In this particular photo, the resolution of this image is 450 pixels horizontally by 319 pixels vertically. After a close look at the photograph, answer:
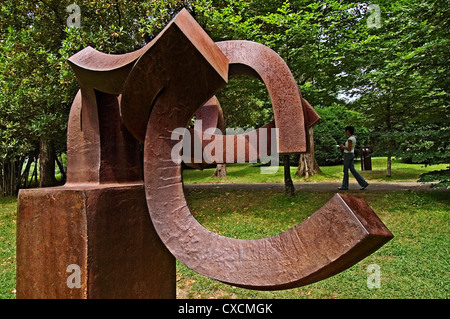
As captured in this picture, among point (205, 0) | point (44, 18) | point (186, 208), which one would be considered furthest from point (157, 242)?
point (44, 18)

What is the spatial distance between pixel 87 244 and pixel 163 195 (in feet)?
1.86

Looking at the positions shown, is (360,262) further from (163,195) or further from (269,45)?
(269,45)

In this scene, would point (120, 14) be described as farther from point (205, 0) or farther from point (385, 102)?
point (385, 102)

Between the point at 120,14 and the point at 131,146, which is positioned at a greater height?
the point at 120,14

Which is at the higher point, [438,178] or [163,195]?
[163,195]

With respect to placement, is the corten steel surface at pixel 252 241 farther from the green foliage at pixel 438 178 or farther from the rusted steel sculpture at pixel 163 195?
the green foliage at pixel 438 178

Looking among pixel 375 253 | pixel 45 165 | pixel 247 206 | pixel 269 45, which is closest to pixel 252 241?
pixel 375 253

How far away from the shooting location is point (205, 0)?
330 inches

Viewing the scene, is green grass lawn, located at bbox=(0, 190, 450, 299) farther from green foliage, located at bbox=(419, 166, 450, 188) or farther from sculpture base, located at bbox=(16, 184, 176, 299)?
sculpture base, located at bbox=(16, 184, 176, 299)

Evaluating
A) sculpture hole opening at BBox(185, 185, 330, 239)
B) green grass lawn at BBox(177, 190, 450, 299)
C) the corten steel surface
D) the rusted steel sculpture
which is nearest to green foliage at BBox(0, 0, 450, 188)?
green grass lawn at BBox(177, 190, 450, 299)

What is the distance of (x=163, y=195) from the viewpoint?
2150mm

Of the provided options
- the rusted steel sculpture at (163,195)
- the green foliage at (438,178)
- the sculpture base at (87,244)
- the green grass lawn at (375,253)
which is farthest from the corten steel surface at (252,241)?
the green foliage at (438,178)

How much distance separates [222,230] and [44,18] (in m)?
7.24

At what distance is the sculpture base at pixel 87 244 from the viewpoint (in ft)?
6.79
